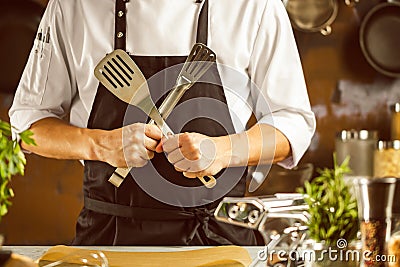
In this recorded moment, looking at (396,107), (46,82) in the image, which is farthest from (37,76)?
(396,107)

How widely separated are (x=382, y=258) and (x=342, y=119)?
172 cm

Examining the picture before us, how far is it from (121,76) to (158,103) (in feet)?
0.42

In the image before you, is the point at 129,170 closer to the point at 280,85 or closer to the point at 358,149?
the point at 280,85

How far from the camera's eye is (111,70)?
5.16 feet

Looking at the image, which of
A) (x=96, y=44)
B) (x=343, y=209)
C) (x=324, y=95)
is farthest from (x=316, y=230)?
(x=324, y=95)

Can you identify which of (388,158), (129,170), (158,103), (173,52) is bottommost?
(388,158)

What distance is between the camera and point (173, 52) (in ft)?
5.54

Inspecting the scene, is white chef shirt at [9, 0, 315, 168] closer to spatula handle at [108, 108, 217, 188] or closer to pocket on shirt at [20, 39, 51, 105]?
pocket on shirt at [20, 39, 51, 105]

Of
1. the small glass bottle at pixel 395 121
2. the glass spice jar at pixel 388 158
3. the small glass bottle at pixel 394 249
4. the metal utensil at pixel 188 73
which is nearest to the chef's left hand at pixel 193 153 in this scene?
the metal utensil at pixel 188 73

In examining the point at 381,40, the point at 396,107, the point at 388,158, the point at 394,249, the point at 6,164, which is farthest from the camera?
the point at 381,40

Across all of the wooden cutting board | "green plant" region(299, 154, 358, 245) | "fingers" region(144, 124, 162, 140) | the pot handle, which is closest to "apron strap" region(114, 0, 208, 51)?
"fingers" region(144, 124, 162, 140)

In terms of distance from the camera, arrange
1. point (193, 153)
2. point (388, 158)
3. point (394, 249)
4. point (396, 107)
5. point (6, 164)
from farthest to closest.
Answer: point (396, 107)
point (388, 158)
point (193, 153)
point (394, 249)
point (6, 164)

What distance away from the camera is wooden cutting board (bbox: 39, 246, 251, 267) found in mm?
1141

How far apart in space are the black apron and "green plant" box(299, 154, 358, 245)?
0.59 m
